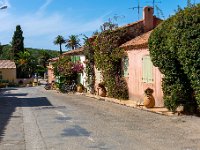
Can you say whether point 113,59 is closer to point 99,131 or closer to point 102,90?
point 102,90

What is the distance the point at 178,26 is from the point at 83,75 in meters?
24.4

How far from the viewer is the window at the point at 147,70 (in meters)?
23.0

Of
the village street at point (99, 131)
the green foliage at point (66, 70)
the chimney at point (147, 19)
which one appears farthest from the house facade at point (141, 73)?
the green foliage at point (66, 70)

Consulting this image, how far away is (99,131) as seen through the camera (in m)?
13.8

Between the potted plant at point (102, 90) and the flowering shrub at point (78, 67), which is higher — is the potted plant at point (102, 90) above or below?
below

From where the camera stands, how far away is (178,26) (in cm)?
1661

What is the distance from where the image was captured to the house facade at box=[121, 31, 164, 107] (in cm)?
2214

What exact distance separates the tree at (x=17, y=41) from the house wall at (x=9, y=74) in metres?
9.23

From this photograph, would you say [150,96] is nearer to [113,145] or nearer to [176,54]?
[176,54]

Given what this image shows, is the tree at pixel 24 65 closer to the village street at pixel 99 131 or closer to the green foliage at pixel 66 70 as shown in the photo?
the green foliage at pixel 66 70

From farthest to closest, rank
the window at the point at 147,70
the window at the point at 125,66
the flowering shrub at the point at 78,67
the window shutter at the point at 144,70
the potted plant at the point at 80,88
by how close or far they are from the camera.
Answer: the flowering shrub at the point at 78,67, the potted plant at the point at 80,88, the window at the point at 125,66, the window shutter at the point at 144,70, the window at the point at 147,70

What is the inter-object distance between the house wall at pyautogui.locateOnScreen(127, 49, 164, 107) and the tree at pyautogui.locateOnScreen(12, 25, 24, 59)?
66473 mm

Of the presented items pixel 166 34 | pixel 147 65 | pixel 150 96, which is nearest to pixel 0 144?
pixel 166 34

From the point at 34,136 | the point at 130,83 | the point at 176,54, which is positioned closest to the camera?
the point at 34,136
